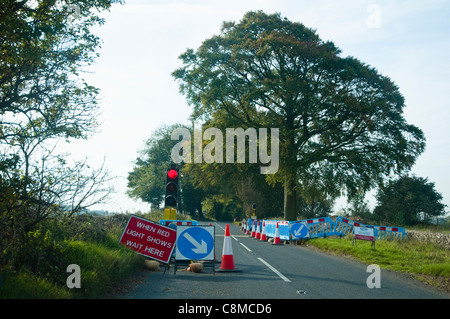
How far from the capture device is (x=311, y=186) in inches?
1113

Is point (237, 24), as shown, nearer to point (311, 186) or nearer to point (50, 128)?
point (311, 186)

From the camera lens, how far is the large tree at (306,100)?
87.7 ft

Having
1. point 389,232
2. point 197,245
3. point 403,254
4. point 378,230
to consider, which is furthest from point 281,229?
point 197,245

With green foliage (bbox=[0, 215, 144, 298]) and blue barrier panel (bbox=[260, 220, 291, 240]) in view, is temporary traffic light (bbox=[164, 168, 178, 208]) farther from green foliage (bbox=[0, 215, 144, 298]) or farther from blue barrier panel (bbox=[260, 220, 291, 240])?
blue barrier panel (bbox=[260, 220, 291, 240])

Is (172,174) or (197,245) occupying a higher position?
(172,174)

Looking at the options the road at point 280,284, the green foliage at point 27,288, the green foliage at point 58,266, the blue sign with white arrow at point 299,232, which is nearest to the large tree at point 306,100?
the blue sign with white arrow at point 299,232

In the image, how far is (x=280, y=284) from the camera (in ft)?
27.1

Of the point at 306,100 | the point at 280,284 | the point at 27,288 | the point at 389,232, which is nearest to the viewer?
the point at 27,288

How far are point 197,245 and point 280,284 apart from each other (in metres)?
2.72

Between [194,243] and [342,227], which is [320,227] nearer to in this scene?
[342,227]

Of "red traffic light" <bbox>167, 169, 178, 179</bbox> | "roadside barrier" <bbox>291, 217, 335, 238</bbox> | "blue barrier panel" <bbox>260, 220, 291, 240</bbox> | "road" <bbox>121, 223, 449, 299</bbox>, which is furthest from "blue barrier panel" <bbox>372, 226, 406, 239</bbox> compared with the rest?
"red traffic light" <bbox>167, 169, 178, 179</bbox>

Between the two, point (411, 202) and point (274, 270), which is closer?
point (274, 270)
